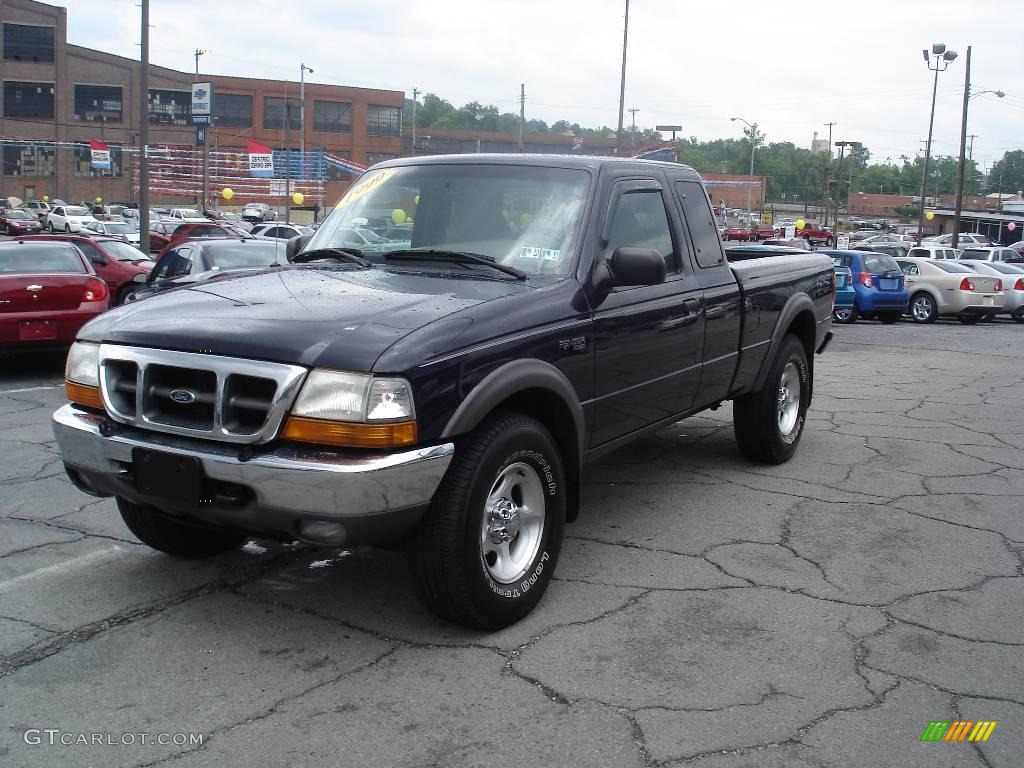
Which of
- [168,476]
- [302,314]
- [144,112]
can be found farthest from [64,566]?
[144,112]

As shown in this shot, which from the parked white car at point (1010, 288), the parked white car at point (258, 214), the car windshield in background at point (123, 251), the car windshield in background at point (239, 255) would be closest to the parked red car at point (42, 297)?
the car windshield in background at point (239, 255)

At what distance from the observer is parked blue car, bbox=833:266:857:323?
22.2m

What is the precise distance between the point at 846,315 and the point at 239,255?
14.7m

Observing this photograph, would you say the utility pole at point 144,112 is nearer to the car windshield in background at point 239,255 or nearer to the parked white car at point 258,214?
the car windshield in background at point 239,255

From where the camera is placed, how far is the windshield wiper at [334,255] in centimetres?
510

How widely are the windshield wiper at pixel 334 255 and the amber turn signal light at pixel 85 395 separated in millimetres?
1423

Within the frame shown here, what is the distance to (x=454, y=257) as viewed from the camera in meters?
4.82

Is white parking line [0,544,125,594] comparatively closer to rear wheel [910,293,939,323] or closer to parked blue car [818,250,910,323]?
parked blue car [818,250,910,323]

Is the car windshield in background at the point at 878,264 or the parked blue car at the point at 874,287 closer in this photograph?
the parked blue car at the point at 874,287

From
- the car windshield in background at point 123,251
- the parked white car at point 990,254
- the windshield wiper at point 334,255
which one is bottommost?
the car windshield in background at point 123,251

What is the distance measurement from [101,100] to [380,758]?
83.5 metres

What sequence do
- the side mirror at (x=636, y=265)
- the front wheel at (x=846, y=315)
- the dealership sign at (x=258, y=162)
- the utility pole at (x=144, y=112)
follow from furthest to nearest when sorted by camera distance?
the dealership sign at (x=258, y=162) < the front wheel at (x=846, y=315) < the utility pole at (x=144, y=112) < the side mirror at (x=636, y=265)

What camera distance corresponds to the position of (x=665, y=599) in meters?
4.61

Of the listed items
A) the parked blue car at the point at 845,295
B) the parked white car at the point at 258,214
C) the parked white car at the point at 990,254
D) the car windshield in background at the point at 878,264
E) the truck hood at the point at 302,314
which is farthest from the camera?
the parked white car at the point at 258,214
